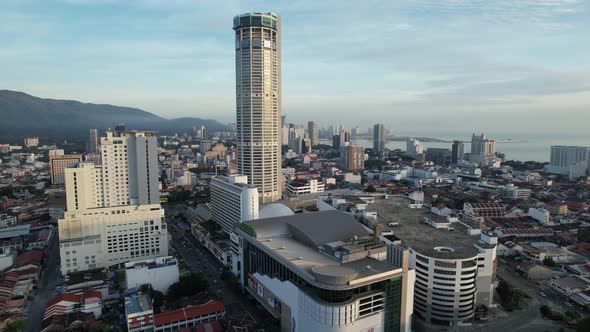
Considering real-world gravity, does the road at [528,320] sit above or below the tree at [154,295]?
below

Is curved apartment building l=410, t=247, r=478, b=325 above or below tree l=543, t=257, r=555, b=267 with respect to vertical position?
above

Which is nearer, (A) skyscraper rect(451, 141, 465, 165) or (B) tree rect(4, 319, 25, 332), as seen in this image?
(B) tree rect(4, 319, 25, 332)

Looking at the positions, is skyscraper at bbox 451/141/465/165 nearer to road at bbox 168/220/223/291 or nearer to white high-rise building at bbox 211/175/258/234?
white high-rise building at bbox 211/175/258/234

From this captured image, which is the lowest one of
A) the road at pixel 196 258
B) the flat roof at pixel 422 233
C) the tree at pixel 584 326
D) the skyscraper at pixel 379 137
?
the road at pixel 196 258

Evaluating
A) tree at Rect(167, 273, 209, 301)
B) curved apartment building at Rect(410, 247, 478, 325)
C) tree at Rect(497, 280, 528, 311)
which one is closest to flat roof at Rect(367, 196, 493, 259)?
curved apartment building at Rect(410, 247, 478, 325)

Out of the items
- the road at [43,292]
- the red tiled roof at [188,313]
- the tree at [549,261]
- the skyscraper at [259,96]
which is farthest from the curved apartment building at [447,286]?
the skyscraper at [259,96]

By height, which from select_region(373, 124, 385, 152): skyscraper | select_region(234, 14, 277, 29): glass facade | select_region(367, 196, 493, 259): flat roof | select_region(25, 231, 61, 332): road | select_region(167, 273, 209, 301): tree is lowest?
select_region(25, 231, 61, 332): road

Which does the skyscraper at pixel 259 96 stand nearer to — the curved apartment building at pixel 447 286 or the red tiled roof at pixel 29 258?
the red tiled roof at pixel 29 258
